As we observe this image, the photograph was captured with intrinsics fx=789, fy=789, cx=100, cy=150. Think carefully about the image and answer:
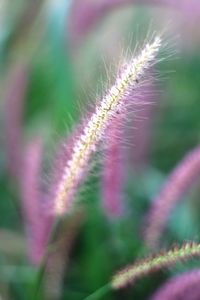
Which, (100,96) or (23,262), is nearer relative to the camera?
(100,96)

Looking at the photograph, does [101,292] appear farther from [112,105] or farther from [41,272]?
[112,105]

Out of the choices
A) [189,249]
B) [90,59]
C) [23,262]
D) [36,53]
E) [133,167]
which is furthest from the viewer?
[90,59]

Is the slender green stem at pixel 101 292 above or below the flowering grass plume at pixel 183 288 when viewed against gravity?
above

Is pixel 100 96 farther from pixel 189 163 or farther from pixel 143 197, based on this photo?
pixel 143 197

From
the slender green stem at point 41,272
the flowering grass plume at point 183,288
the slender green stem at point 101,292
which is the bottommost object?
the flowering grass plume at point 183,288

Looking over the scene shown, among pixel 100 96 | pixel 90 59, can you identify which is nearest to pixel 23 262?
pixel 100 96

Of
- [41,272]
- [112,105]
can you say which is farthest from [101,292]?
[112,105]

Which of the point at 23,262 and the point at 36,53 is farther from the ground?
the point at 36,53

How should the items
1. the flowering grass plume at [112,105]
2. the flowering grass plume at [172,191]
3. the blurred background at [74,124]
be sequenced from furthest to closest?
the blurred background at [74,124]
the flowering grass plume at [172,191]
the flowering grass plume at [112,105]
